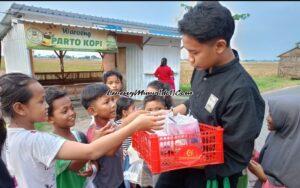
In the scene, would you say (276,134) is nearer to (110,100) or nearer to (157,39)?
(110,100)

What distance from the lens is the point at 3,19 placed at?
8.84 m

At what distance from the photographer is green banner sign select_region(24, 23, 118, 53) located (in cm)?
839

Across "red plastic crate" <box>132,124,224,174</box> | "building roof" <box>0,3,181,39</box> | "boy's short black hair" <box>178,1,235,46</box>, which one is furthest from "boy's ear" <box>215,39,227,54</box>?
"building roof" <box>0,3,181,39</box>

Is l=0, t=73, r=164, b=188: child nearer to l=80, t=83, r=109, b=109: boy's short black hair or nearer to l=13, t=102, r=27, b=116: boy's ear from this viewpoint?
l=13, t=102, r=27, b=116: boy's ear

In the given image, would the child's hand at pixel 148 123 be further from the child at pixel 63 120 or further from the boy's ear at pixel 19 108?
the child at pixel 63 120

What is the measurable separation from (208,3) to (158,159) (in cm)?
96

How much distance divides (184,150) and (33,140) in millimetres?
913

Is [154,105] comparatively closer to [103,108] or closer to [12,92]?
[103,108]

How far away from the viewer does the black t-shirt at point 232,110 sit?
162 centimetres

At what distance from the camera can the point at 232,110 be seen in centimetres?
163

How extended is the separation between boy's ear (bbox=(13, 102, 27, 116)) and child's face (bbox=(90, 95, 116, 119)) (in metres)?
0.92

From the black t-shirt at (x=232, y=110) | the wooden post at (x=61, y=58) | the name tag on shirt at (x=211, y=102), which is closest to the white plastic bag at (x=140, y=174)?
the black t-shirt at (x=232, y=110)

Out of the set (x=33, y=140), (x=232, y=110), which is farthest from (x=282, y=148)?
(x=33, y=140)

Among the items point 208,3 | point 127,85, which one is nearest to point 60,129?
point 208,3
